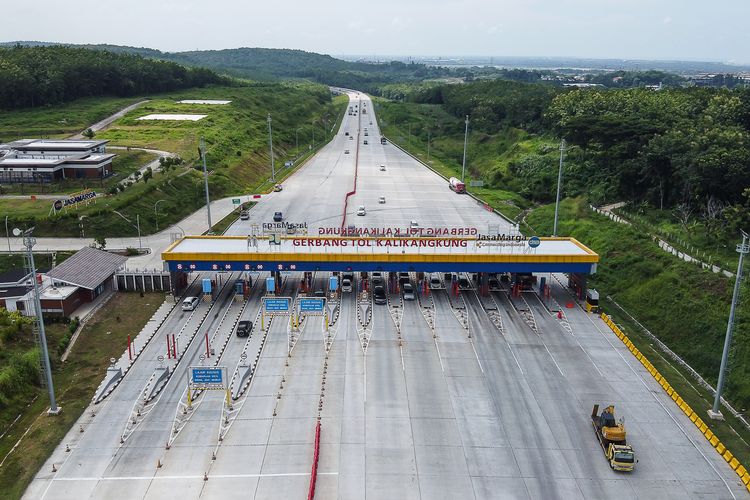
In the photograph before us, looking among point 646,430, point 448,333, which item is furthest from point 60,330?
point 646,430

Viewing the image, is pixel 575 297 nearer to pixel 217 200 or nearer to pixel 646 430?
pixel 646 430

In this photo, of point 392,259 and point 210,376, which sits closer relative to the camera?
point 210,376

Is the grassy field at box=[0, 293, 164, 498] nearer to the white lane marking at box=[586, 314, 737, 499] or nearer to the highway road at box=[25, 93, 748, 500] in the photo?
the highway road at box=[25, 93, 748, 500]

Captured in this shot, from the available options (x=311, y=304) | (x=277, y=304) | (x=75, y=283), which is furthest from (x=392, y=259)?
(x=75, y=283)

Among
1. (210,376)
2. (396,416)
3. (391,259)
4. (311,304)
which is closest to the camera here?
(396,416)

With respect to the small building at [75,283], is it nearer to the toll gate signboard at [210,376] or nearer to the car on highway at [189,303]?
the car on highway at [189,303]

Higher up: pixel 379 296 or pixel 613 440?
pixel 379 296

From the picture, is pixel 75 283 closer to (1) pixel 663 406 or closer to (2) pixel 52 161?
(2) pixel 52 161
